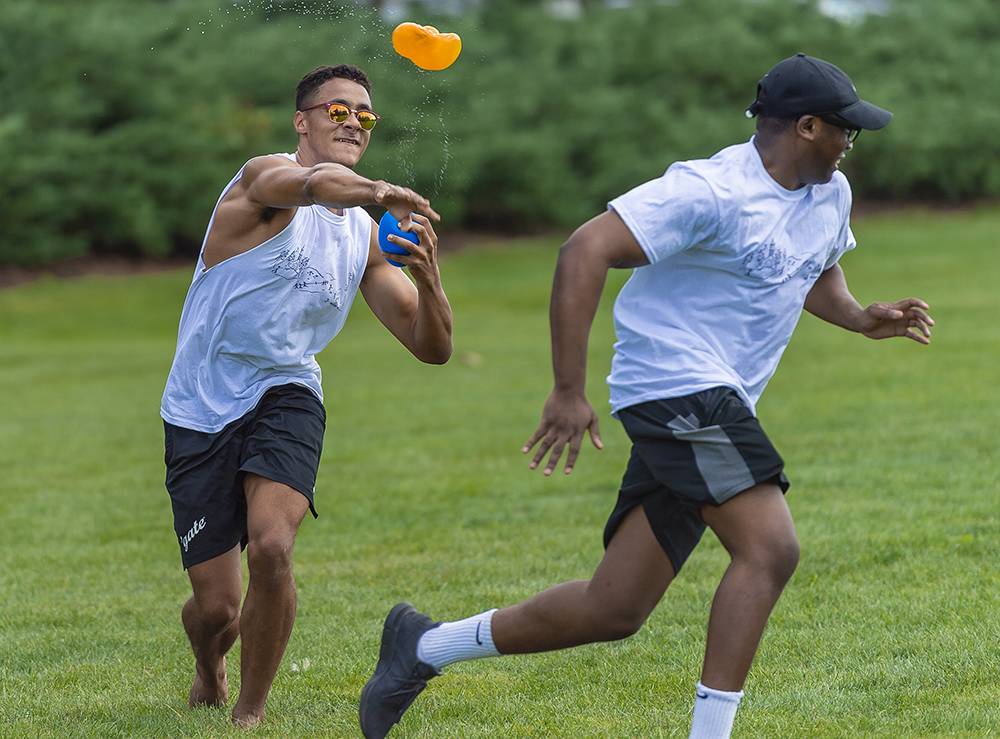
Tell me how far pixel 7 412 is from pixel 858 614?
10746mm

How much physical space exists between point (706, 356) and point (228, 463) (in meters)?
1.87

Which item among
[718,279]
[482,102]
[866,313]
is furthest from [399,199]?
[482,102]

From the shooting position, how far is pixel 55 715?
227 inches

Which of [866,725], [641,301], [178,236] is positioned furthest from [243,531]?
[178,236]

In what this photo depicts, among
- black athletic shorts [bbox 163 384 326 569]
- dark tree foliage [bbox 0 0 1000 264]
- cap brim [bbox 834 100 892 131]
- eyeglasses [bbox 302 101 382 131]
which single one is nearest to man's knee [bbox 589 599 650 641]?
black athletic shorts [bbox 163 384 326 569]

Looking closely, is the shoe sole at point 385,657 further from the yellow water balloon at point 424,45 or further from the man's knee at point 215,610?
the yellow water balloon at point 424,45

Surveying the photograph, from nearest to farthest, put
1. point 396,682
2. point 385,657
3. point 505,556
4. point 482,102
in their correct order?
point 396,682 < point 385,657 < point 505,556 < point 482,102

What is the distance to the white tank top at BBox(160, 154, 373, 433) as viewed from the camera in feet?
18.1

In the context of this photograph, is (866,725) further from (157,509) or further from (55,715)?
(157,509)

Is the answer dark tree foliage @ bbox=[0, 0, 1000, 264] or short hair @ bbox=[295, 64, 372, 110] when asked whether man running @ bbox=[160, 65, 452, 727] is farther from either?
dark tree foliage @ bbox=[0, 0, 1000, 264]

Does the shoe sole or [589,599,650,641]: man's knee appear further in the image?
the shoe sole

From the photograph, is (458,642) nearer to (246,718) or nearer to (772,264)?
(246,718)

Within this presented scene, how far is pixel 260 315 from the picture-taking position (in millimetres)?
5520

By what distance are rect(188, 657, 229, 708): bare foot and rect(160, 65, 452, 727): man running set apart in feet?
0.10
